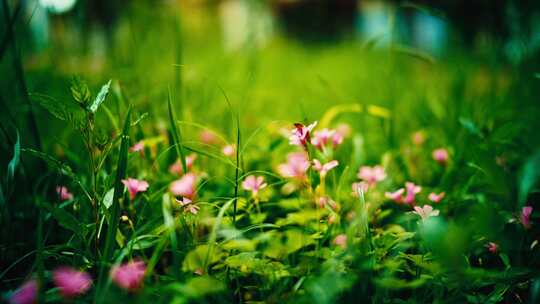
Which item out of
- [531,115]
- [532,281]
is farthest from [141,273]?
[531,115]

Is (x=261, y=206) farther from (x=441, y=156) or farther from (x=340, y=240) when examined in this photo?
(x=441, y=156)

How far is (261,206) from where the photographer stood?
0.96m

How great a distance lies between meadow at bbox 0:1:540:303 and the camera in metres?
0.66

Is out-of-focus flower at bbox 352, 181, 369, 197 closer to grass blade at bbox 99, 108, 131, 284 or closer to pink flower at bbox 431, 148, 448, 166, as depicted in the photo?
pink flower at bbox 431, 148, 448, 166

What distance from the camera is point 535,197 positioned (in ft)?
3.37

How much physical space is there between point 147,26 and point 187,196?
1.74 metres

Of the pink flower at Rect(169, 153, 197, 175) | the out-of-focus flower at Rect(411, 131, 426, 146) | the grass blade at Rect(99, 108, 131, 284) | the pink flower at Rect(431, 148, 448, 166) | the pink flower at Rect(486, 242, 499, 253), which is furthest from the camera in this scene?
the out-of-focus flower at Rect(411, 131, 426, 146)

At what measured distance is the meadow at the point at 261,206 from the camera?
663mm

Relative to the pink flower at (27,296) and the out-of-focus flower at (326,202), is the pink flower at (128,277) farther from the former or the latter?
the out-of-focus flower at (326,202)

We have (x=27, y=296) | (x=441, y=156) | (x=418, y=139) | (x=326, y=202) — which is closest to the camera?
(x=27, y=296)

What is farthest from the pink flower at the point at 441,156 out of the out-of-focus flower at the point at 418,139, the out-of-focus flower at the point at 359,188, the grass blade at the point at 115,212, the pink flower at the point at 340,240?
the grass blade at the point at 115,212

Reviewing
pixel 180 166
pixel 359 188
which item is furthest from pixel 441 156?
pixel 180 166

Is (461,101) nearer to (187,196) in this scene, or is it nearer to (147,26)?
(187,196)

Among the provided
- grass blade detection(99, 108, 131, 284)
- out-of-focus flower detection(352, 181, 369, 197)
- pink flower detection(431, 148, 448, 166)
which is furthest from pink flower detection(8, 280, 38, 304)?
pink flower detection(431, 148, 448, 166)
